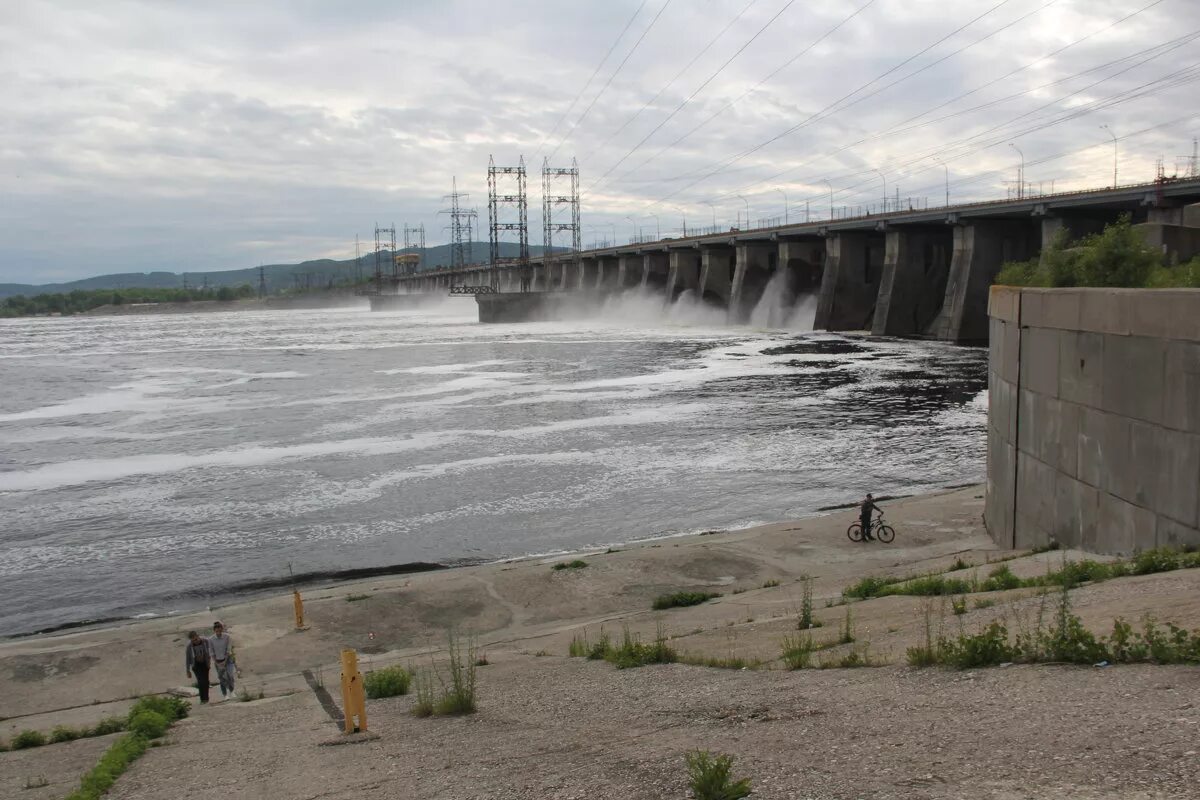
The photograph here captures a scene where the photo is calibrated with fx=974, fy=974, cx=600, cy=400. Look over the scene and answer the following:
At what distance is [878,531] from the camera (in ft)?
74.0

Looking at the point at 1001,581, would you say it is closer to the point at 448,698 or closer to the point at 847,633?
the point at 847,633

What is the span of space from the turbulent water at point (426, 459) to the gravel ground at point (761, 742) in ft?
39.9

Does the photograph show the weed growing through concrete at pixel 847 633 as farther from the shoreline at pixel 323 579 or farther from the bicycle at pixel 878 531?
the shoreline at pixel 323 579

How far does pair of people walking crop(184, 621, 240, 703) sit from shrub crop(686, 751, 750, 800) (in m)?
9.88

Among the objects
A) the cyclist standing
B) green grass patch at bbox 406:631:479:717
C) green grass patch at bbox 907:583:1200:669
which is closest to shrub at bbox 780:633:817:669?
green grass patch at bbox 907:583:1200:669

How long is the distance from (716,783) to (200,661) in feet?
33.8

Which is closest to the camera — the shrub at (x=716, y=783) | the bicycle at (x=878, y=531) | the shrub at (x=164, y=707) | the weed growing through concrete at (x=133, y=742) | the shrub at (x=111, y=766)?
the shrub at (x=716, y=783)

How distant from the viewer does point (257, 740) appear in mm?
11523

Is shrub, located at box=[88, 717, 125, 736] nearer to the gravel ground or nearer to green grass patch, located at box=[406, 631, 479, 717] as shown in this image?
the gravel ground

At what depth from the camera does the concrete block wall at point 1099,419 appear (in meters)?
13.1

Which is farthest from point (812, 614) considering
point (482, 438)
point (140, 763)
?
point (482, 438)

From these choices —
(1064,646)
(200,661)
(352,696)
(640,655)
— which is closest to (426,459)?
(200,661)

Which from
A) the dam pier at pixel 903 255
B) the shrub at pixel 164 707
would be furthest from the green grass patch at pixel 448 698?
the dam pier at pixel 903 255

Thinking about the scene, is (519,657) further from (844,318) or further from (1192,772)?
(844,318)
